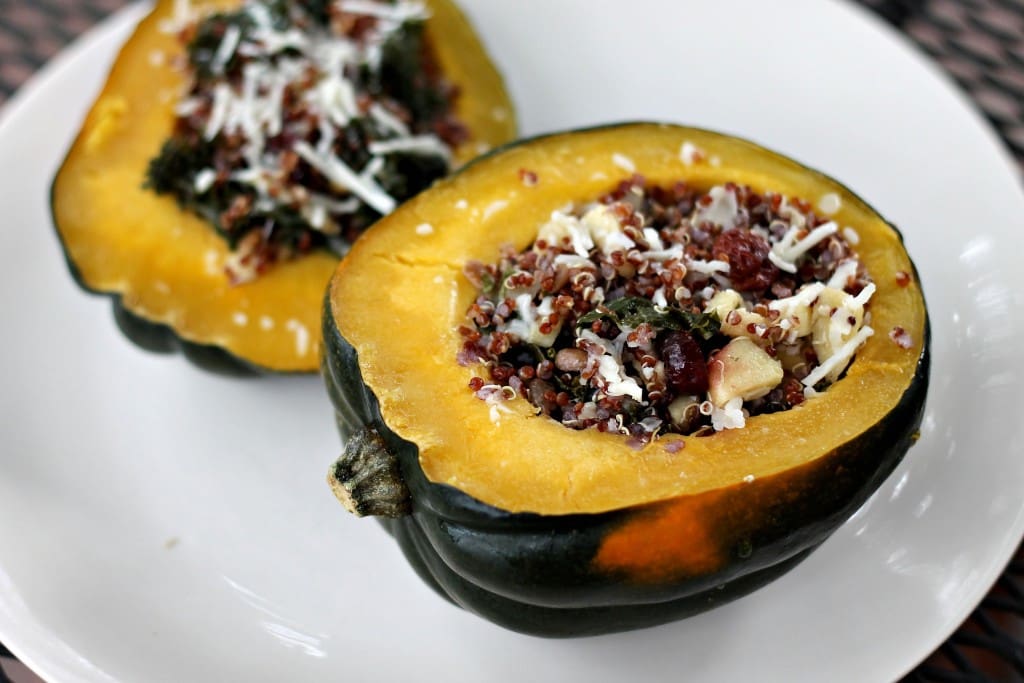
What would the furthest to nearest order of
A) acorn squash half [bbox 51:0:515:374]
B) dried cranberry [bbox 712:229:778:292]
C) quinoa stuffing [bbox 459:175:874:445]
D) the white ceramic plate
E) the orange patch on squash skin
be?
1. acorn squash half [bbox 51:0:515:374]
2. the white ceramic plate
3. dried cranberry [bbox 712:229:778:292]
4. quinoa stuffing [bbox 459:175:874:445]
5. the orange patch on squash skin

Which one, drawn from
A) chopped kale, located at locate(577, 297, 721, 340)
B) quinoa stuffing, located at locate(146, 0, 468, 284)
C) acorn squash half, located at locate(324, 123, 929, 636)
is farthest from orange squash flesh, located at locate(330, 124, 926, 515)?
quinoa stuffing, located at locate(146, 0, 468, 284)

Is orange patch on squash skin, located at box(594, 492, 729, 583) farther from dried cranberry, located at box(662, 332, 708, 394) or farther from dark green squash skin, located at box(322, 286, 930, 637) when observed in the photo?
dried cranberry, located at box(662, 332, 708, 394)

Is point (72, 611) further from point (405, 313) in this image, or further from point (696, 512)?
point (696, 512)

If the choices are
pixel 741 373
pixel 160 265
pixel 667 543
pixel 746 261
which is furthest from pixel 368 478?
pixel 160 265

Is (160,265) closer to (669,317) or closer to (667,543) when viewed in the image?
(669,317)

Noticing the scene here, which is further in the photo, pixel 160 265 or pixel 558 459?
pixel 160 265
